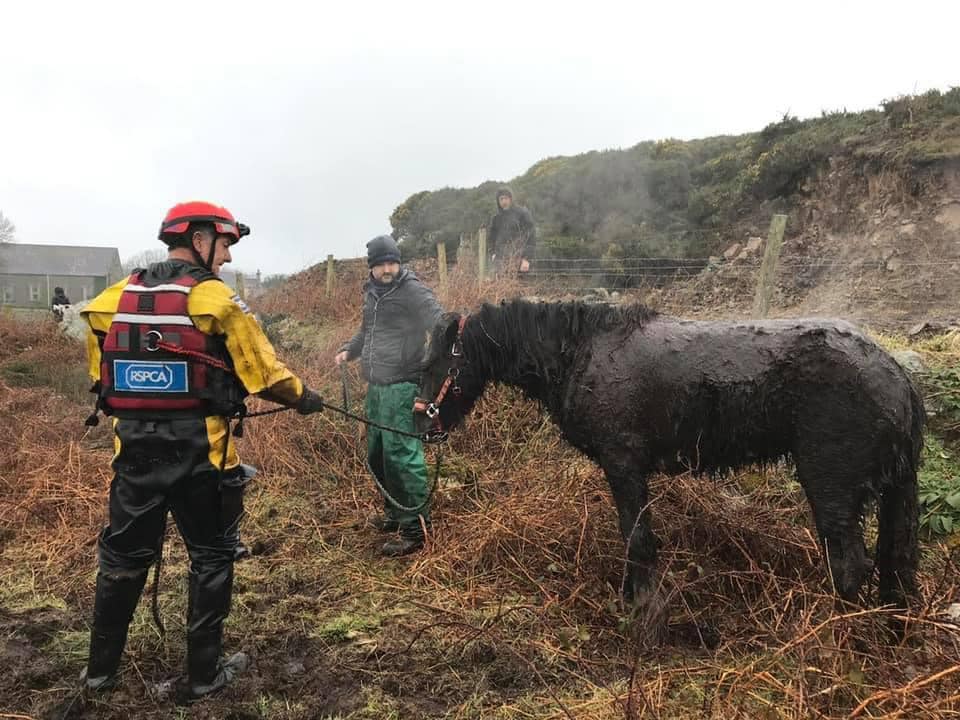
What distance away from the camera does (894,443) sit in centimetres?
284

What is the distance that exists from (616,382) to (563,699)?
159 cm

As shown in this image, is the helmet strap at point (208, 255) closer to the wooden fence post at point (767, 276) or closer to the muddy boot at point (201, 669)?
the muddy boot at point (201, 669)

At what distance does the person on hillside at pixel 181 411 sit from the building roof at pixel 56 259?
6792cm

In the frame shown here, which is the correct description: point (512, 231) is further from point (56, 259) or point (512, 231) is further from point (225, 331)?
point (56, 259)

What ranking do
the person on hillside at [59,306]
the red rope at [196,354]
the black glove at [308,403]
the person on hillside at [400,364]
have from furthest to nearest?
1. the person on hillside at [59,306]
2. the person on hillside at [400,364]
3. the black glove at [308,403]
4. the red rope at [196,354]

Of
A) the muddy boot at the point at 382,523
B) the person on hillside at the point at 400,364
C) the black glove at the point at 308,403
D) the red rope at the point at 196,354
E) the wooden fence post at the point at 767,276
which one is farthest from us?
the wooden fence post at the point at 767,276

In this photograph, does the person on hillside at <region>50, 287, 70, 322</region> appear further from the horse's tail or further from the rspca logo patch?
the horse's tail

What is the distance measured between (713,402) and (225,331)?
247 cm

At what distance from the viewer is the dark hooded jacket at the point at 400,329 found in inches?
185

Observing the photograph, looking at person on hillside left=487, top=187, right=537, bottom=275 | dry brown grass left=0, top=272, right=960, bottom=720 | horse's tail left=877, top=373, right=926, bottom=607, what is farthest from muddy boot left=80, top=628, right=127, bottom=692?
person on hillside left=487, top=187, right=537, bottom=275

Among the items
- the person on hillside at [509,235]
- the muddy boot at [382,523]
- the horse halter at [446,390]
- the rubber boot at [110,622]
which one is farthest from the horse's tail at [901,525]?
the person on hillside at [509,235]

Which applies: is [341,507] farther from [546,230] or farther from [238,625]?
[546,230]

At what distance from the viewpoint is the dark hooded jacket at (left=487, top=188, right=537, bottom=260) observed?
10219 mm

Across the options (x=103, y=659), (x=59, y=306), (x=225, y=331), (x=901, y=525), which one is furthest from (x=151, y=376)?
(x=59, y=306)
